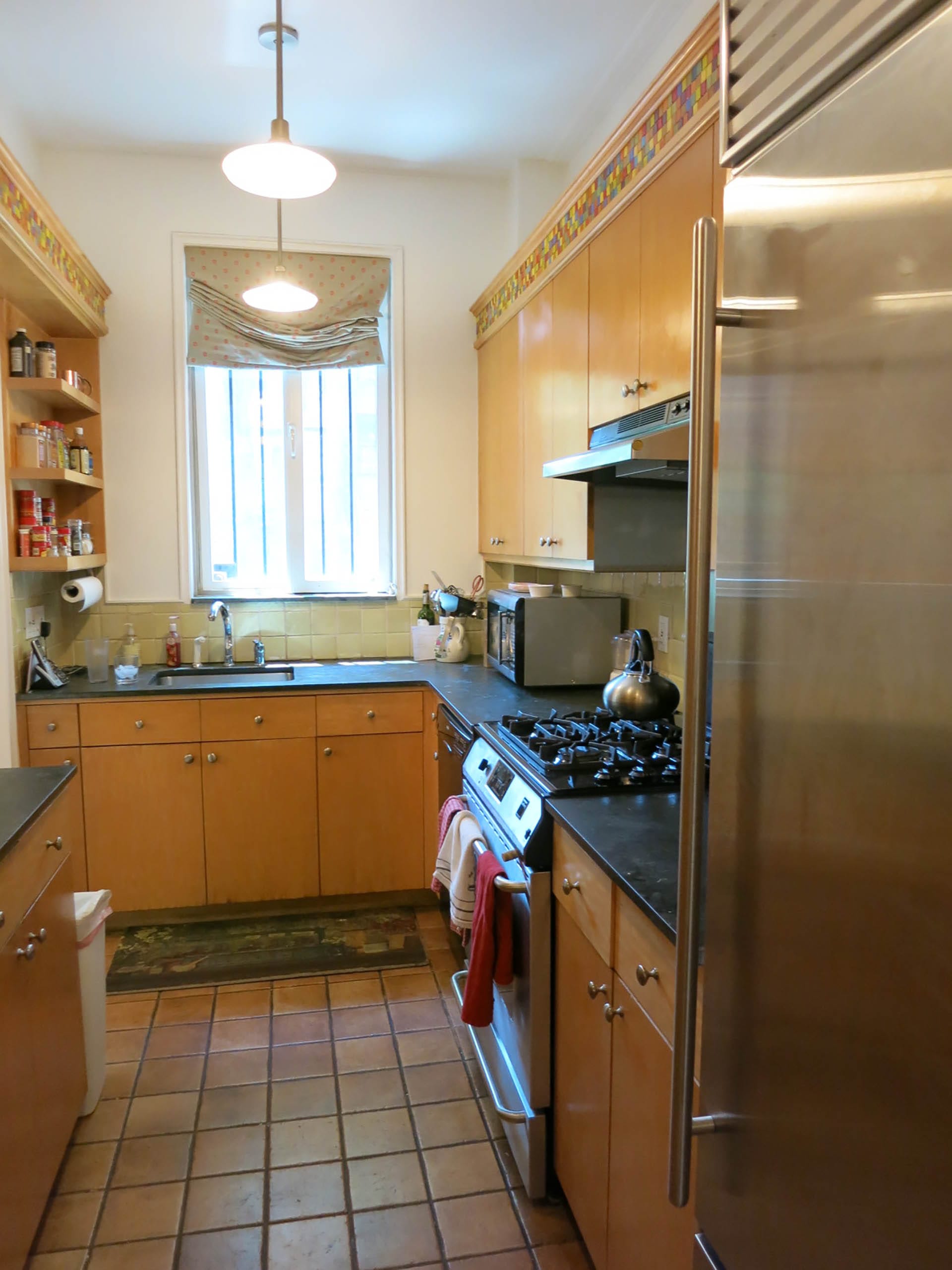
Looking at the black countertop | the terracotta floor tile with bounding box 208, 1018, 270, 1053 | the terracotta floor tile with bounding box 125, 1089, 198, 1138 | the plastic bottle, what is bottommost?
the terracotta floor tile with bounding box 125, 1089, 198, 1138

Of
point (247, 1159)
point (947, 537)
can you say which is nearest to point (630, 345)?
point (947, 537)

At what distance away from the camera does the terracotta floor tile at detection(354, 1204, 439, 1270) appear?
1826mm

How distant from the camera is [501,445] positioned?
3621mm

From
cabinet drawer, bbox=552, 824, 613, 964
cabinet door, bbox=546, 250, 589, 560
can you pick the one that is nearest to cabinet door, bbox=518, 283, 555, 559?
cabinet door, bbox=546, 250, 589, 560

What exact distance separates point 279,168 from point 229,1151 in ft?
7.69

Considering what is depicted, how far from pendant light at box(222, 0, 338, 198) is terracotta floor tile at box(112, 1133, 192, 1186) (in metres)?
2.31

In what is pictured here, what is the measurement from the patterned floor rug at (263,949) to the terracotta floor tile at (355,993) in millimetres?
92

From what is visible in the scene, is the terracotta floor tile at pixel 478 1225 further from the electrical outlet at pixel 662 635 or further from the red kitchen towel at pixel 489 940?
the electrical outlet at pixel 662 635

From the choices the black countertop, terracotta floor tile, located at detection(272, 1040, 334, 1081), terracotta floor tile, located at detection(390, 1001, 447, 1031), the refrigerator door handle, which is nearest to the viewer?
the refrigerator door handle

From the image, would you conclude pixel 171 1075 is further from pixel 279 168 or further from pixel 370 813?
pixel 279 168

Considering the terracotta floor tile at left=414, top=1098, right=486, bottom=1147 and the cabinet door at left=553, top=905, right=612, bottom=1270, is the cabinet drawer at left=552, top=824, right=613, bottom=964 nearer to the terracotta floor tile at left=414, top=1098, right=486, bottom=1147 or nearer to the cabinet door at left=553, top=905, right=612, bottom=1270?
the cabinet door at left=553, top=905, right=612, bottom=1270

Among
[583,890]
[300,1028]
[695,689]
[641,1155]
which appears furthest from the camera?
[300,1028]

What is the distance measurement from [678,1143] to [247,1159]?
163 cm

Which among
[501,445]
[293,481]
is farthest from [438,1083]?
[293,481]
